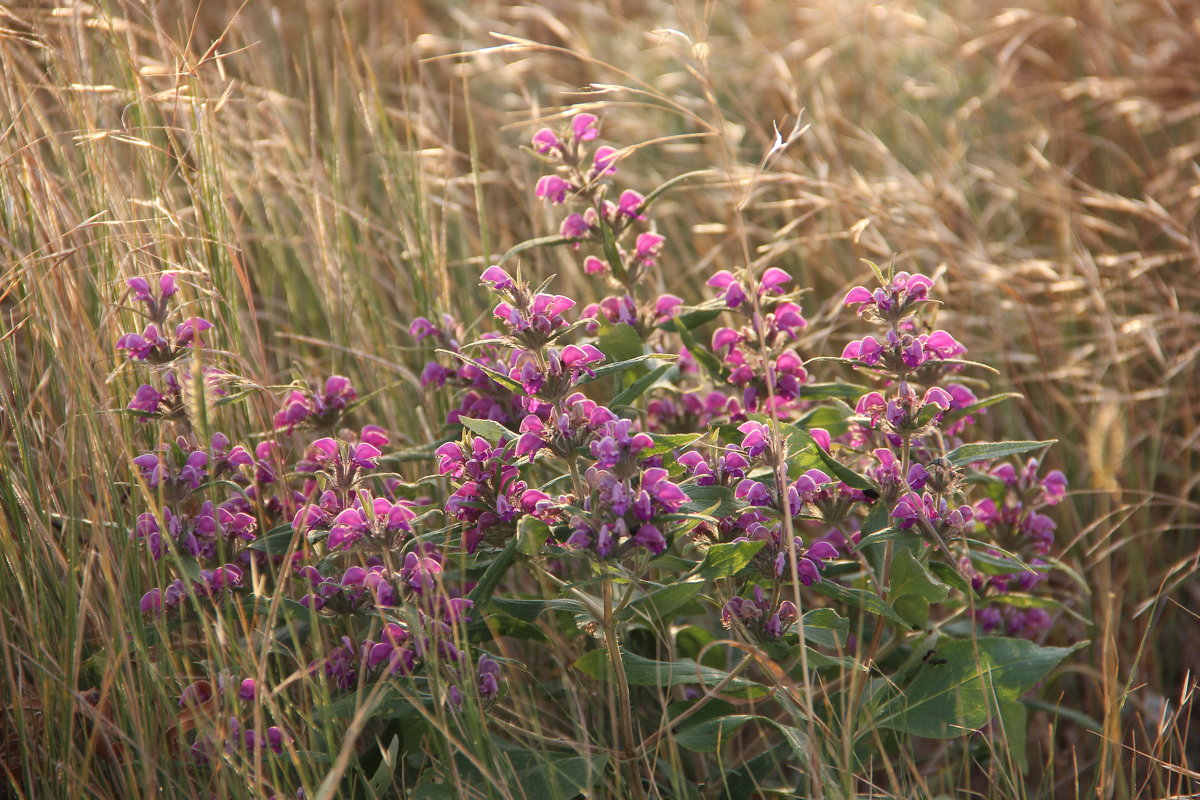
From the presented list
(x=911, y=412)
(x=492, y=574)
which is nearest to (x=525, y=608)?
(x=492, y=574)

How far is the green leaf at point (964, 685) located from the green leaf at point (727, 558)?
37cm

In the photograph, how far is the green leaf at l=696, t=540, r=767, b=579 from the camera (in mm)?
1476

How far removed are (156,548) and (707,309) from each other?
1.00m

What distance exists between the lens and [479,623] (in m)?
1.72

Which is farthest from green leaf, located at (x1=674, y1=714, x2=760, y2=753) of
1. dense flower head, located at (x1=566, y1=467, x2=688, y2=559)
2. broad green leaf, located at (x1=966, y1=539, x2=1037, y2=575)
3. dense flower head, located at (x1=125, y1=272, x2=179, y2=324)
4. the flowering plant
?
dense flower head, located at (x1=125, y1=272, x2=179, y2=324)

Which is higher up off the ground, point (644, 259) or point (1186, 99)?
point (644, 259)

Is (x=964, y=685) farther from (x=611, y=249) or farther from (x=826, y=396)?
(x=611, y=249)

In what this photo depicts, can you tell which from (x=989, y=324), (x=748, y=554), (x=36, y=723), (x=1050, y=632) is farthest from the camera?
(x=989, y=324)

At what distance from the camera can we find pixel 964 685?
5.53ft

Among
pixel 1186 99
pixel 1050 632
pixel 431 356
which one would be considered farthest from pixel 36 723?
pixel 1186 99

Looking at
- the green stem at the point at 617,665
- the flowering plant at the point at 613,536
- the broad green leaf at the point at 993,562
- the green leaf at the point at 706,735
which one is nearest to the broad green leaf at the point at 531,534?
the flowering plant at the point at 613,536

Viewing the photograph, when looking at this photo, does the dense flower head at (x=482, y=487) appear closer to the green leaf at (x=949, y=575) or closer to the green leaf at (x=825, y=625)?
the green leaf at (x=825, y=625)

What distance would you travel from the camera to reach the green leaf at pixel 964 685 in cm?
166

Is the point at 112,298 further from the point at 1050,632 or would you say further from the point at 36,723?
the point at 1050,632
